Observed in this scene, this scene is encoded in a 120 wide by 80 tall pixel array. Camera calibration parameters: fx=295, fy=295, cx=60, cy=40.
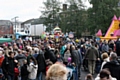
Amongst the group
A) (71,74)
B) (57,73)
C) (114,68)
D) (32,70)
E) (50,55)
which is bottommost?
(71,74)

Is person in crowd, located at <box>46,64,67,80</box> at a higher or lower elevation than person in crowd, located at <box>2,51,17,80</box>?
higher

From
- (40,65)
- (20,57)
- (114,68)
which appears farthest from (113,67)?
(20,57)

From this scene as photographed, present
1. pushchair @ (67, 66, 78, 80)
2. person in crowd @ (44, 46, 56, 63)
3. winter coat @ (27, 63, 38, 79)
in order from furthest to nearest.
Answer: person in crowd @ (44, 46, 56, 63)
winter coat @ (27, 63, 38, 79)
pushchair @ (67, 66, 78, 80)

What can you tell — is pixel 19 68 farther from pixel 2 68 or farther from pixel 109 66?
pixel 109 66

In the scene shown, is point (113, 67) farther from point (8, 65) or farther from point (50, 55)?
point (50, 55)

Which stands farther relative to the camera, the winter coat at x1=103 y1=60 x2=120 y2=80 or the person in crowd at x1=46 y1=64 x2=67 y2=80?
the winter coat at x1=103 y1=60 x2=120 y2=80

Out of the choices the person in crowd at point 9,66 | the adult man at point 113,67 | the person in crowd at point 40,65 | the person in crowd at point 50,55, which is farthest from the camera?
the person in crowd at point 50,55

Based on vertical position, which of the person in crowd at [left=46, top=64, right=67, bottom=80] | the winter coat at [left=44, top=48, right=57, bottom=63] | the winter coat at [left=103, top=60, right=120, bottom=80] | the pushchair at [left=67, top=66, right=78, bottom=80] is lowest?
the pushchair at [left=67, top=66, right=78, bottom=80]

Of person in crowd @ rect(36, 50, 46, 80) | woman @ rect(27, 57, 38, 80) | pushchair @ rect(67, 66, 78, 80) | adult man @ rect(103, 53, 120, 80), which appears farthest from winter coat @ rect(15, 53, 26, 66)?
adult man @ rect(103, 53, 120, 80)

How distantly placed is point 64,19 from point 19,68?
5952cm

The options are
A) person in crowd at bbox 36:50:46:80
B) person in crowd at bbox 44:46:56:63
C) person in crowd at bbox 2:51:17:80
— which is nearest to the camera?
person in crowd at bbox 2:51:17:80

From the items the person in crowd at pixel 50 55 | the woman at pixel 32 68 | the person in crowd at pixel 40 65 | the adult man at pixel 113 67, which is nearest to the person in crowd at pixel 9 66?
the woman at pixel 32 68

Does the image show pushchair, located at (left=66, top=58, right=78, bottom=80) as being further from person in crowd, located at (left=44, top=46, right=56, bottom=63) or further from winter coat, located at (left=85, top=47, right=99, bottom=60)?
winter coat, located at (left=85, top=47, right=99, bottom=60)

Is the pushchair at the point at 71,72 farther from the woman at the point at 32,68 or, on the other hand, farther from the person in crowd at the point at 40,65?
the woman at the point at 32,68
